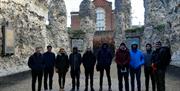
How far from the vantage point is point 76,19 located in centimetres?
4625

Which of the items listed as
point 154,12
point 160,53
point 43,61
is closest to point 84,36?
point 154,12

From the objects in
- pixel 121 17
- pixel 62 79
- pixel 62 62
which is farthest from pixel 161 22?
pixel 62 62

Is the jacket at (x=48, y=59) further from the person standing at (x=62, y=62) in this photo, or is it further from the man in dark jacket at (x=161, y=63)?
the man in dark jacket at (x=161, y=63)

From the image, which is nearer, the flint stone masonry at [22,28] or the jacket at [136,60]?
the jacket at [136,60]

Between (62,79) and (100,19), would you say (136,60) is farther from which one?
(100,19)

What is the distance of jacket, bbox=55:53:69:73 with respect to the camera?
Answer: 1134 cm

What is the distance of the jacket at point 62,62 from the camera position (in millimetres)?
11336

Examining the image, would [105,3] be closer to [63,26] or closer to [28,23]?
[63,26]

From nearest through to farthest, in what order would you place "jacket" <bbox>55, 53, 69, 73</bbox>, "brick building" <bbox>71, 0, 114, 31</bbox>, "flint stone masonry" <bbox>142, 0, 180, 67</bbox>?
1. "jacket" <bbox>55, 53, 69, 73</bbox>
2. "flint stone masonry" <bbox>142, 0, 180, 67</bbox>
3. "brick building" <bbox>71, 0, 114, 31</bbox>

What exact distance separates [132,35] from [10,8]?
15942mm

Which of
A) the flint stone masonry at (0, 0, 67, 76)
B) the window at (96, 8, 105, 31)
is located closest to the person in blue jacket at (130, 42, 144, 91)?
the flint stone masonry at (0, 0, 67, 76)

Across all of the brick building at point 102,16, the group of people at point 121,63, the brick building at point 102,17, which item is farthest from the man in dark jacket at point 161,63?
the brick building at point 102,16

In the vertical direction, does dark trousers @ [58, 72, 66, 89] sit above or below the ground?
above

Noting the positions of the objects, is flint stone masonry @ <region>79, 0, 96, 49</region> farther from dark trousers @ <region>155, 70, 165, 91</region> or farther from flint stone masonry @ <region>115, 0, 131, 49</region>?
dark trousers @ <region>155, 70, 165, 91</region>
